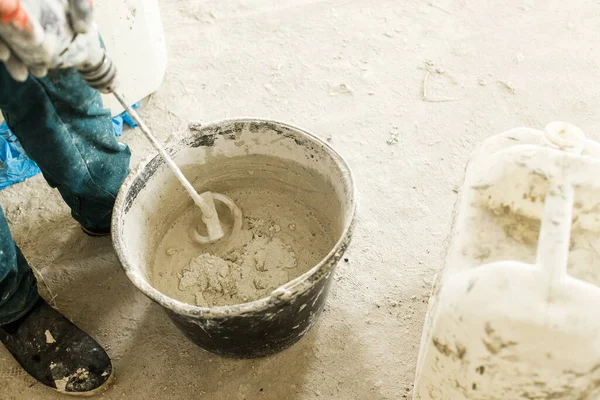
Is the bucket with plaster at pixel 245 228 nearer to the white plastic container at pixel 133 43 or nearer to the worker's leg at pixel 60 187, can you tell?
the worker's leg at pixel 60 187

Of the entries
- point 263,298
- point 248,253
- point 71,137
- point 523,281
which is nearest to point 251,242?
point 248,253

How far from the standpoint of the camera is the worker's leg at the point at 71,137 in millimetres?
996

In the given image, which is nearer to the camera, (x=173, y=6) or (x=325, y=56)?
(x=325, y=56)

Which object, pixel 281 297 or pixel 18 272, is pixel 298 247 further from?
pixel 18 272

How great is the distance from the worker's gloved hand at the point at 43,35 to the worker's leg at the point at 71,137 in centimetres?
21

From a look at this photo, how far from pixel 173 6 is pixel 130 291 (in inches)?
51.4

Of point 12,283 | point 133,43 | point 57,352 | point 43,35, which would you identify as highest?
point 43,35

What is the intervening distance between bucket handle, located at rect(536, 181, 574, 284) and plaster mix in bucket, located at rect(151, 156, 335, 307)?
0.53 meters

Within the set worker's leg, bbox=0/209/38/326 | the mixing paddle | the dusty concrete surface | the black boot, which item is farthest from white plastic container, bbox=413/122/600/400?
worker's leg, bbox=0/209/38/326

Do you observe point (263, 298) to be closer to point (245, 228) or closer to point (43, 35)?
point (245, 228)

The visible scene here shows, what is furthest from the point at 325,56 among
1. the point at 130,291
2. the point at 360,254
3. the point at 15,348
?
the point at 15,348

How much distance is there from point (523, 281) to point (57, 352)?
101 cm

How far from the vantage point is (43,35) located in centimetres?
72

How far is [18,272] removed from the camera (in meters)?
1.14
